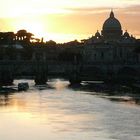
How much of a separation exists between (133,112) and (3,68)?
4889 centimetres

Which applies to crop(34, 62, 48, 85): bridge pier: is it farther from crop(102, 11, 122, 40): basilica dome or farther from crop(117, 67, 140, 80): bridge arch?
crop(102, 11, 122, 40): basilica dome

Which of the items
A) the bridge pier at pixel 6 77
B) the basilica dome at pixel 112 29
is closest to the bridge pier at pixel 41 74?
the bridge pier at pixel 6 77

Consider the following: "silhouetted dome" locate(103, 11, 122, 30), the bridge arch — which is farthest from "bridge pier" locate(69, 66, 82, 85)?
"silhouetted dome" locate(103, 11, 122, 30)

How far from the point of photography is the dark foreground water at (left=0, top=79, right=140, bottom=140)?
148 ft

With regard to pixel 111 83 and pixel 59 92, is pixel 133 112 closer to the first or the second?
pixel 59 92

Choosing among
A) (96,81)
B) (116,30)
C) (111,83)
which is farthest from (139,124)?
(116,30)

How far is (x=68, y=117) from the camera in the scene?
5288cm

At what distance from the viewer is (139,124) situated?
48.9 meters

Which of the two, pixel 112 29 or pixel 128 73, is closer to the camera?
pixel 128 73

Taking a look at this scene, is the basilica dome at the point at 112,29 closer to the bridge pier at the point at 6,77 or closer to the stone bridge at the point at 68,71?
the stone bridge at the point at 68,71

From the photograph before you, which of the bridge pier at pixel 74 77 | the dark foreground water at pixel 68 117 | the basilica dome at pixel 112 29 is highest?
the basilica dome at pixel 112 29

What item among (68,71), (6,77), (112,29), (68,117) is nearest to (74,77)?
(68,71)

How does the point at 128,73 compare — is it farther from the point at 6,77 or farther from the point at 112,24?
the point at 112,24

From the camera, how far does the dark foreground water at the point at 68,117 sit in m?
45.2
